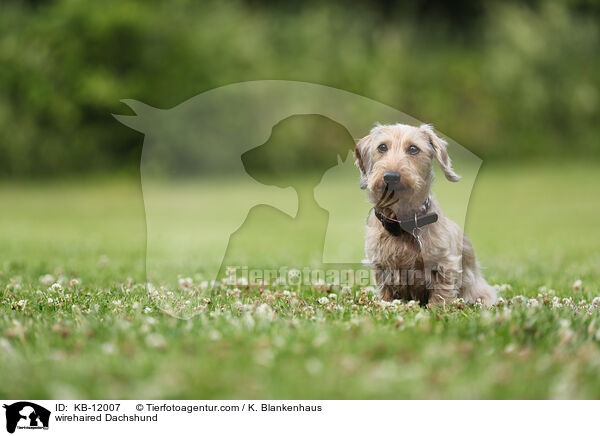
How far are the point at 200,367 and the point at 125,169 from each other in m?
18.1

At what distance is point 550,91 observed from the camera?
2258cm

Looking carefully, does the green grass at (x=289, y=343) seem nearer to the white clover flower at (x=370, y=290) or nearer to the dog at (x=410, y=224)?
the white clover flower at (x=370, y=290)

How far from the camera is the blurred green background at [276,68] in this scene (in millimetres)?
19797

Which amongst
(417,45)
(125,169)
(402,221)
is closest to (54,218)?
(125,169)

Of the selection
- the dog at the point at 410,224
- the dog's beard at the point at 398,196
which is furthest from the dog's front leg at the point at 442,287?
the dog's beard at the point at 398,196

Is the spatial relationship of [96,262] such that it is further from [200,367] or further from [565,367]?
[565,367]

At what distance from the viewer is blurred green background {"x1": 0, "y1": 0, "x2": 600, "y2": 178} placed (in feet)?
65.0

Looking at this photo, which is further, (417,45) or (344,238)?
(417,45)

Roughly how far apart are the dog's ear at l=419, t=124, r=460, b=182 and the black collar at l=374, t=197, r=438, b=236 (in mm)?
252

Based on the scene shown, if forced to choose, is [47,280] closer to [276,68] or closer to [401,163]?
[401,163]
